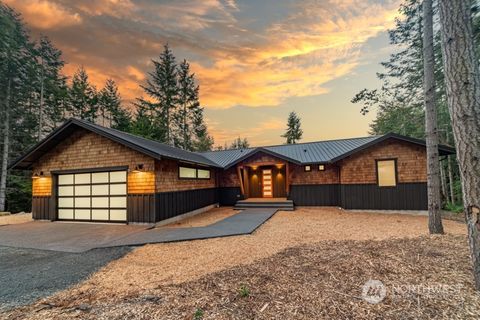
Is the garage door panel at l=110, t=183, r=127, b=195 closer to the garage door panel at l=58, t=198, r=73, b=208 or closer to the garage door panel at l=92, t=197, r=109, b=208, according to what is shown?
the garage door panel at l=92, t=197, r=109, b=208

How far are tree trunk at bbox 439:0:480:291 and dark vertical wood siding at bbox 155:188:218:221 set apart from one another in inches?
328

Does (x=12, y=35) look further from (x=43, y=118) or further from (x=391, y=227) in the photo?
(x=391, y=227)

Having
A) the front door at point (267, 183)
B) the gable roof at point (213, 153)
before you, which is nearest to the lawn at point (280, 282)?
the gable roof at point (213, 153)

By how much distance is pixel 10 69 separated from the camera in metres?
14.3

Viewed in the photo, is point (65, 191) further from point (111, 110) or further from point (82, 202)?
point (111, 110)

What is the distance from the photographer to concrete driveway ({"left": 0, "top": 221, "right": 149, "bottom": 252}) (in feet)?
19.4

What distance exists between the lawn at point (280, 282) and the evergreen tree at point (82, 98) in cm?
2405

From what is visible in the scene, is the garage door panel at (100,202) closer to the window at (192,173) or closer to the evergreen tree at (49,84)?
the window at (192,173)

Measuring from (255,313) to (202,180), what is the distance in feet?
32.6

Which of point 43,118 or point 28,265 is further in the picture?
point 43,118

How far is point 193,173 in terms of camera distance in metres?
11.2

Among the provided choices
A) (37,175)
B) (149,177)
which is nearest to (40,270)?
(149,177)

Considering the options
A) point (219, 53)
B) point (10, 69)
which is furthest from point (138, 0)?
point (10, 69)

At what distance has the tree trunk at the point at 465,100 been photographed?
278 cm
